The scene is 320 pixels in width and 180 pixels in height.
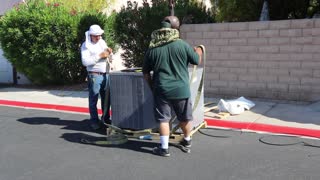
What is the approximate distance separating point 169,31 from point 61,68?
23.4ft

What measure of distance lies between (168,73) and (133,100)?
3.81 ft

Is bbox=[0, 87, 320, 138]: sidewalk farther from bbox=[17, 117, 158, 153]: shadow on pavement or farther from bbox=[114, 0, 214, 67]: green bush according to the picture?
bbox=[114, 0, 214, 67]: green bush

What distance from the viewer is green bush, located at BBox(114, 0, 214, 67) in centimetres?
1120

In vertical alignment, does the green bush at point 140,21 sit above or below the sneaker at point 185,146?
above

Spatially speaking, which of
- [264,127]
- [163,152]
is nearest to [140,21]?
[264,127]

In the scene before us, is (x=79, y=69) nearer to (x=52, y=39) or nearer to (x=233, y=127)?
(x=52, y=39)

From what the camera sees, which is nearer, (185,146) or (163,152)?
(163,152)

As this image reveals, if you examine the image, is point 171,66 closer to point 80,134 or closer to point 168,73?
point 168,73

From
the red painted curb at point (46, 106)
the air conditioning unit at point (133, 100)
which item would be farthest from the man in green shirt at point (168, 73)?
the red painted curb at point (46, 106)

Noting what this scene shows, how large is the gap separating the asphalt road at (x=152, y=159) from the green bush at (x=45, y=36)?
4.59 m

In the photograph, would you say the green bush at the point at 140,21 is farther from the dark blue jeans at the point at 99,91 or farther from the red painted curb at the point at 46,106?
the dark blue jeans at the point at 99,91

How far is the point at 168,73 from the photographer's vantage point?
594 cm

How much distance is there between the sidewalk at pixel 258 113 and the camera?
7449mm

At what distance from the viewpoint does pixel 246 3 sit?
1256cm
